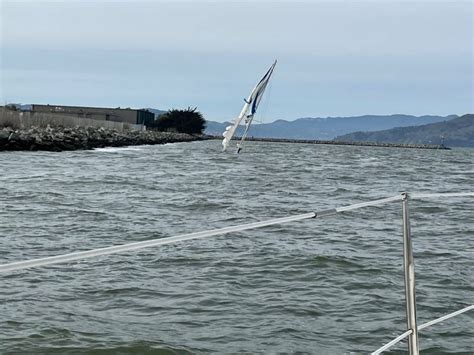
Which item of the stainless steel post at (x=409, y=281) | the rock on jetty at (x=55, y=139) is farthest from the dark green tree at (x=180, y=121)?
the stainless steel post at (x=409, y=281)

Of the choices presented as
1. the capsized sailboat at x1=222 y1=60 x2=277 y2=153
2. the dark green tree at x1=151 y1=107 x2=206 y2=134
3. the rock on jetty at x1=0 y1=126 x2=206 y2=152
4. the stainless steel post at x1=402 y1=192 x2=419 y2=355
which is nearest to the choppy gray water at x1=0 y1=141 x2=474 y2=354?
the stainless steel post at x1=402 y1=192 x2=419 y2=355

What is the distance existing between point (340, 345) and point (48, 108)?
106m

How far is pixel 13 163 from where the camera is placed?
26.2m

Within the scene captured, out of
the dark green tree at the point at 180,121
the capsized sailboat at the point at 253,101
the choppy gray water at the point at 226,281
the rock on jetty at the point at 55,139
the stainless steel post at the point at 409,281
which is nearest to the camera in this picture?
the stainless steel post at the point at 409,281

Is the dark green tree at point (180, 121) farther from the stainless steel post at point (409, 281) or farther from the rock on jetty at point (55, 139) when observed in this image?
the stainless steel post at point (409, 281)

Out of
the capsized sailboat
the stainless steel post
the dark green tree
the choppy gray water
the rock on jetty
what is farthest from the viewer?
the dark green tree

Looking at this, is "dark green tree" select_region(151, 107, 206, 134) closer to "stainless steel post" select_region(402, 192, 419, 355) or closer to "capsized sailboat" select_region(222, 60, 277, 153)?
"capsized sailboat" select_region(222, 60, 277, 153)

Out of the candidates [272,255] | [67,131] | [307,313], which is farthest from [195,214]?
[67,131]

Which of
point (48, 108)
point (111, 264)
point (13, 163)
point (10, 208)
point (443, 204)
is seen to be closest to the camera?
point (111, 264)

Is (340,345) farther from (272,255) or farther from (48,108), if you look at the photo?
(48,108)

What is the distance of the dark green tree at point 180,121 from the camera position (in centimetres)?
11581

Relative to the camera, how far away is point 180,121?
384ft

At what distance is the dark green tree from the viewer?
116m

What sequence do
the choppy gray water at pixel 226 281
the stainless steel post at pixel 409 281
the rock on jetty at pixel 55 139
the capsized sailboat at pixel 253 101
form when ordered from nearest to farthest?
the stainless steel post at pixel 409 281 < the choppy gray water at pixel 226 281 < the rock on jetty at pixel 55 139 < the capsized sailboat at pixel 253 101
